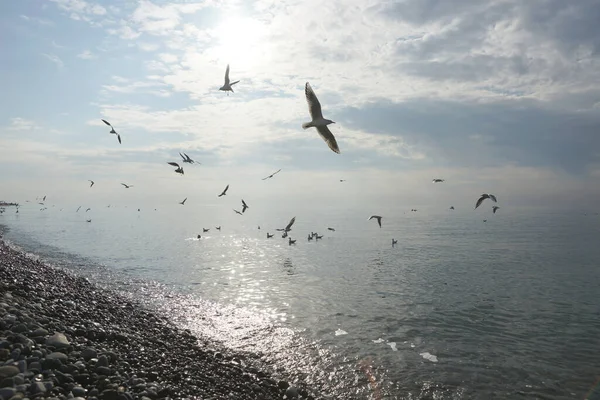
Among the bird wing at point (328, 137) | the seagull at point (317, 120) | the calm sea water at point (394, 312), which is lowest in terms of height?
the calm sea water at point (394, 312)

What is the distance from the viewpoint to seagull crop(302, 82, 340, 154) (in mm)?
10094

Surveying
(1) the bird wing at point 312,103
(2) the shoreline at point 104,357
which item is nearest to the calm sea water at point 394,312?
(2) the shoreline at point 104,357

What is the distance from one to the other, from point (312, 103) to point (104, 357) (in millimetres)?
9091

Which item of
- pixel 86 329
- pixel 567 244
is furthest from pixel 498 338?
pixel 567 244

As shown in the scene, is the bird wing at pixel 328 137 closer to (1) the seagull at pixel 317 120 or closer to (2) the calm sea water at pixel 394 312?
(1) the seagull at pixel 317 120

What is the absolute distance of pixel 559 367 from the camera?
13547mm

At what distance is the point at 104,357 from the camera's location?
9.69 meters

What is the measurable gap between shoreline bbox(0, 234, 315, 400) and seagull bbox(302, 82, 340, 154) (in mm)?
7764

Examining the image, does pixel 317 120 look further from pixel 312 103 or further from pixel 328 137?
pixel 328 137

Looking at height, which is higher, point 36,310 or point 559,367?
point 36,310

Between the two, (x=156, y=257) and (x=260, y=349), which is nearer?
(x=260, y=349)

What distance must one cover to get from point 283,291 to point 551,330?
15.4m

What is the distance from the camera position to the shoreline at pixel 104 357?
26.7ft

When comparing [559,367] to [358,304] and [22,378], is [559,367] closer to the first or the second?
[358,304]
